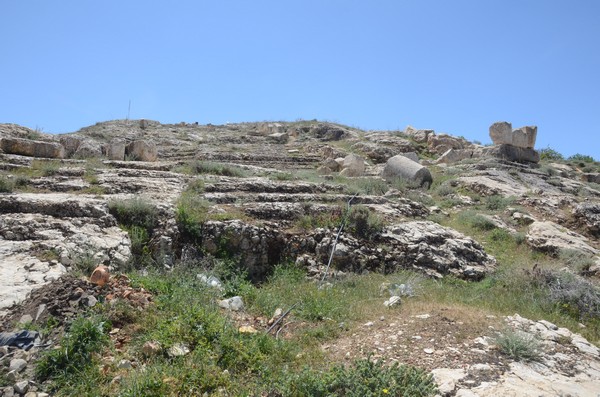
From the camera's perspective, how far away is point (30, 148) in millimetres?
11977

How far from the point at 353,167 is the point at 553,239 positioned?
781 centimetres

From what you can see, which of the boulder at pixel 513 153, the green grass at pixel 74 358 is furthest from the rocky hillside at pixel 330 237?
the boulder at pixel 513 153

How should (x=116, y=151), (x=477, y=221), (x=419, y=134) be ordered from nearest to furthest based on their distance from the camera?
(x=477, y=221) < (x=116, y=151) < (x=419, y=134)

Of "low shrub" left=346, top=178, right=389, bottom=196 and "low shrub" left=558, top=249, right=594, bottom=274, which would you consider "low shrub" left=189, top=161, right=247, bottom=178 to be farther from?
"low shrub" left=558, top=249, right=594, bottom=274

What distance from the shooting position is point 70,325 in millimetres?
4340

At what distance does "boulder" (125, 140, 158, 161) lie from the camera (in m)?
14.2

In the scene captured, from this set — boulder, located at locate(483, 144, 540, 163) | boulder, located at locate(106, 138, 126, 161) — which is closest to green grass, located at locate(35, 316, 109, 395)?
boulder, located at locate(106, 138, 126, 161)

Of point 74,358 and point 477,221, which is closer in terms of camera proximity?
point 74,358

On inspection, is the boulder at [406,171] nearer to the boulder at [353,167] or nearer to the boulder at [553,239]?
the boulder at [353,167]

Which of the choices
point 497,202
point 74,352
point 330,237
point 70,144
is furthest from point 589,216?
point 70,144

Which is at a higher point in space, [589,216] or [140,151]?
[140,151]

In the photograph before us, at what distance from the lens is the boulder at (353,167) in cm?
1633

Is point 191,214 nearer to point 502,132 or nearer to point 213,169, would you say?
point 213,169

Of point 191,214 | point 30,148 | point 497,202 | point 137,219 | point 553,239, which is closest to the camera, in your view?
point 137,219
